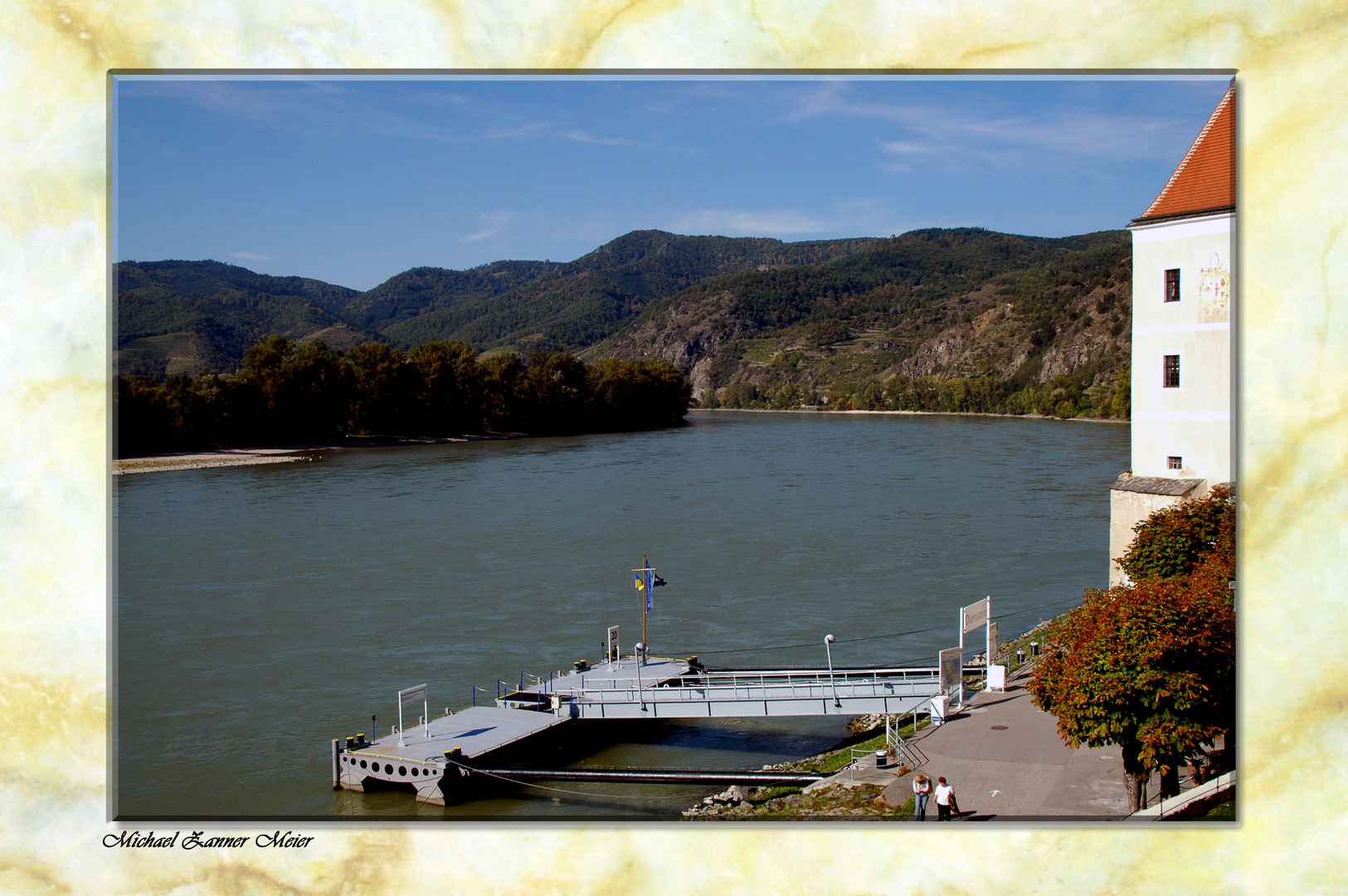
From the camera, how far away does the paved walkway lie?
8.29 m

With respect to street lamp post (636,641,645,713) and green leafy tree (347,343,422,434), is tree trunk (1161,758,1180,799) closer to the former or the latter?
street lamp post (636,641,645,713)

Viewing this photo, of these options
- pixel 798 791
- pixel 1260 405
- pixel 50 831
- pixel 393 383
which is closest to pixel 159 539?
pixel 798 791

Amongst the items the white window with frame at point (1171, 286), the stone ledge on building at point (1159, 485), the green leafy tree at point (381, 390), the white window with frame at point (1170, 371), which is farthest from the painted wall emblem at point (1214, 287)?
the green leafy tree at point (381, 390)

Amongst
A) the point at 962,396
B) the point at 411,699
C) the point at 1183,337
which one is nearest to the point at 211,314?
the point at 962,396

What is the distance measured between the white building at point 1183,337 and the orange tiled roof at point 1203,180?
19mm

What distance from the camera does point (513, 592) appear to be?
21750mm

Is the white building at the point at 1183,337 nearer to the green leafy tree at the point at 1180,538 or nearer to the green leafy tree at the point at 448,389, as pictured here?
the green leafy tree at the point at 1180,538

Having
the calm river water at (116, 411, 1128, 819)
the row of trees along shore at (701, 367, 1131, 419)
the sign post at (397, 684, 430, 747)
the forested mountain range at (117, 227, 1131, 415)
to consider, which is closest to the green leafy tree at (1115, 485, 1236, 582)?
the calm river water at (116, 411, 1128, 819)

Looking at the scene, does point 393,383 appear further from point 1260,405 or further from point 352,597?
point 1260,405

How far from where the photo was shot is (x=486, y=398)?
7512cm

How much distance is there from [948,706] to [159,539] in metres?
23.9

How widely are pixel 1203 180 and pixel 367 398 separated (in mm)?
61412

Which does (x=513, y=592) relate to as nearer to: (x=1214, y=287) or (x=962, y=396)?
(x=1214, y=287)

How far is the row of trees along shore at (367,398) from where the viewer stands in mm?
55250
